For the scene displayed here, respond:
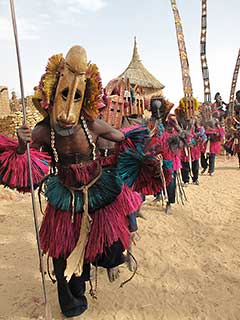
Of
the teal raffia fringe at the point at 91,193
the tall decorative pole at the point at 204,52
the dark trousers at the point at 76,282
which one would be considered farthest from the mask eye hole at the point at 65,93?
the tall decorative pole at the point at 204,52

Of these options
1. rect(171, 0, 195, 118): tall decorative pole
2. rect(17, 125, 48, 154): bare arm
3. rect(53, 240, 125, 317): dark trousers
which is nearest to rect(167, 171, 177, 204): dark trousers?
rect(53, 240, 125, 317): dark trousers

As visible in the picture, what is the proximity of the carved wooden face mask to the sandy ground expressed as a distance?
180 cm

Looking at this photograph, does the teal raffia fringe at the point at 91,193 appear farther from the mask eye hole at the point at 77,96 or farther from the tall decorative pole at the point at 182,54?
the tall decorative pole at the point at 182,54

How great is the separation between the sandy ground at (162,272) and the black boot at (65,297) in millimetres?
149

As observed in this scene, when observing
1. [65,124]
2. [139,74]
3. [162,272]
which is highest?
[139,74]

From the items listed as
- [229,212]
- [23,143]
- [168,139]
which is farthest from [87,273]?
[229,212]

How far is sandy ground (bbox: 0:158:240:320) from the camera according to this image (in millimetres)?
3076

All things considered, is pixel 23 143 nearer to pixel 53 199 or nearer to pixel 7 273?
pixel 53 199

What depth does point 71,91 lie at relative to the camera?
2414mm

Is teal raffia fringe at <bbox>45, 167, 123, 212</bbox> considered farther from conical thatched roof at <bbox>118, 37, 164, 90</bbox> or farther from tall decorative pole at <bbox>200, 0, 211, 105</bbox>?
conical thatched roof at <bbox>118, 37, 164, 90</bbox>

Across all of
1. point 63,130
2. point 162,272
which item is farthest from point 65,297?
point 63,130

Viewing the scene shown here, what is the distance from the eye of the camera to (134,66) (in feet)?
68.4

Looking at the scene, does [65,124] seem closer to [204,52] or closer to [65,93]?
[65,93]

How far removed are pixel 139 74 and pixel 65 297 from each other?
61.9ft
